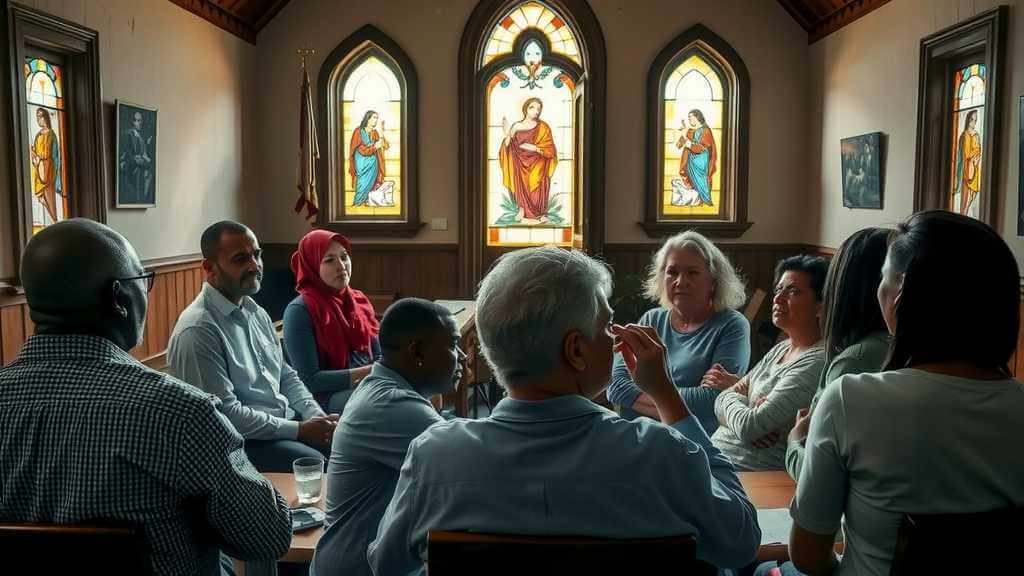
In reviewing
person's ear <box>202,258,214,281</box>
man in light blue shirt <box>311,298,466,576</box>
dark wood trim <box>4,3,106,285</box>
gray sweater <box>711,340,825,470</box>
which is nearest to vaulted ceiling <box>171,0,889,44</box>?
dark wood trim <box>4,3,106,285</box>

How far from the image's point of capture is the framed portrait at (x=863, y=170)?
18.5ft

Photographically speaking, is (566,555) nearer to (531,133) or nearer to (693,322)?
(693,322)

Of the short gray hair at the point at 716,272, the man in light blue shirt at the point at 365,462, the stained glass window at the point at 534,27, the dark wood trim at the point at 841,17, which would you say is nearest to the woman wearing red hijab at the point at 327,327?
the short gray hair at the point at 716,272

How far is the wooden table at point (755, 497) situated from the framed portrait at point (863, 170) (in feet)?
13.9

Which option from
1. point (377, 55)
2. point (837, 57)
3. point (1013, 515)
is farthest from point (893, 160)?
point (1013, 515)

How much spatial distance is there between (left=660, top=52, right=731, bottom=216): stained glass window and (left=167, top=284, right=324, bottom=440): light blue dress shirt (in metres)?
4.79

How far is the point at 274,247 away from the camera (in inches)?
284

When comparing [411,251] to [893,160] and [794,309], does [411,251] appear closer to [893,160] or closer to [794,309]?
[893,160]

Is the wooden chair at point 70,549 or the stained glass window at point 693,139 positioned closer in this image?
the wooden chair at point 70,549

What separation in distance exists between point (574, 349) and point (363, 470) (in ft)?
2.35

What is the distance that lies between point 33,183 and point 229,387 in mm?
2504

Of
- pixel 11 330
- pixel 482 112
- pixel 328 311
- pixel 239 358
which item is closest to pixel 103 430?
pixel 239 358

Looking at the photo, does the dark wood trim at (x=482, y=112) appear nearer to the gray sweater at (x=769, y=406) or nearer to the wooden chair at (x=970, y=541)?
the gray sweater at (x=769, y=406)

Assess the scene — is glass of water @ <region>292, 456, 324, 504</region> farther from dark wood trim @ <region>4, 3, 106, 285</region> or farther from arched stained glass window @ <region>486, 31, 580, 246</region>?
arched stained glass window @ <region>486, 31, 580, 246</region>
